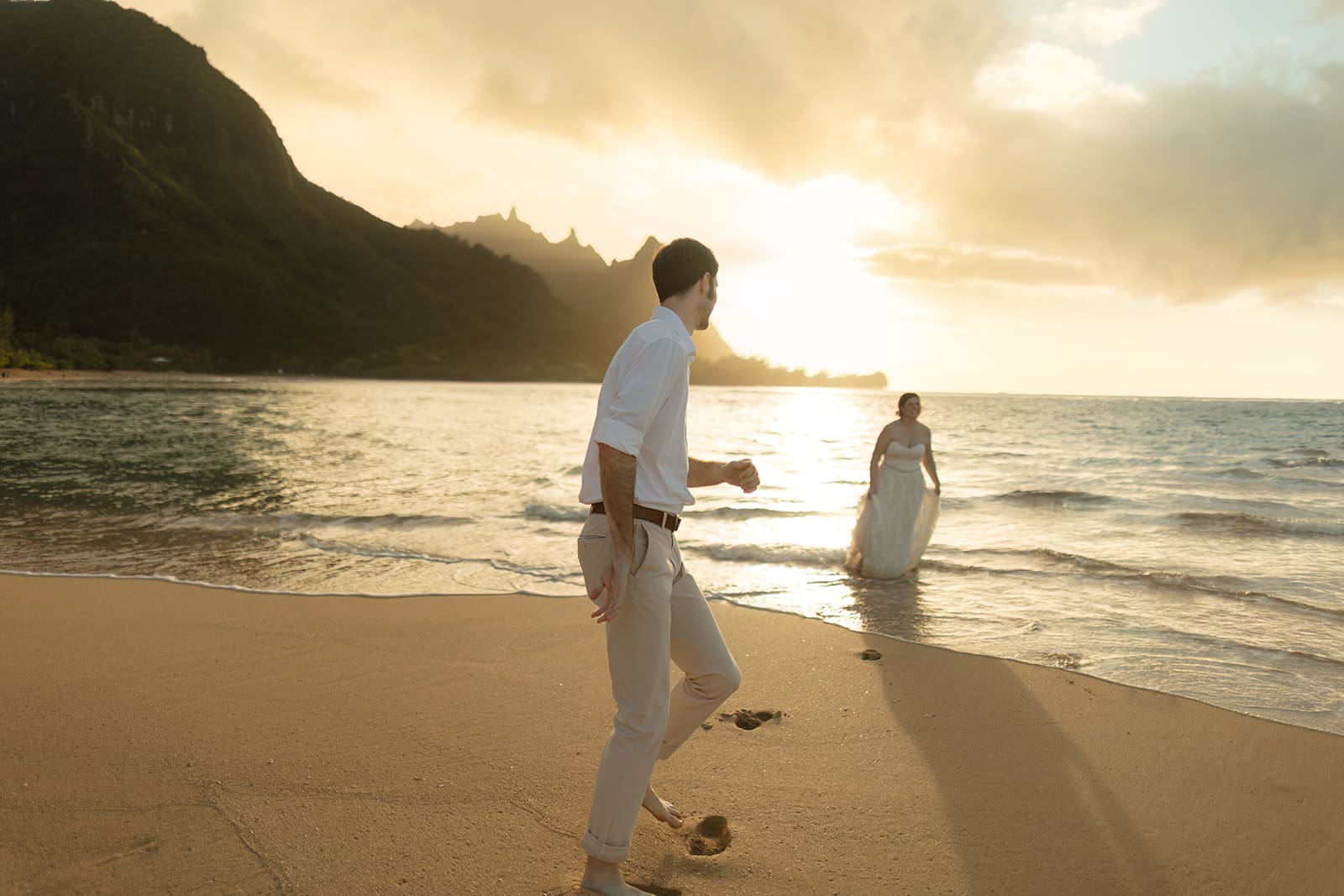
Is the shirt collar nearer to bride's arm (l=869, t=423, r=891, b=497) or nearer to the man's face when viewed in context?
the man's face

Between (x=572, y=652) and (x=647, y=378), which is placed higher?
(x=647, y=378)

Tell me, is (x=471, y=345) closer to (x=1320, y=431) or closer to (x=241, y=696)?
(x=1320, y=431)

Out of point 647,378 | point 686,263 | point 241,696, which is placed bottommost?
point 241,696

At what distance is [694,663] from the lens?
2953mm

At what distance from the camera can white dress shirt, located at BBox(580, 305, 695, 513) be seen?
7.95ft

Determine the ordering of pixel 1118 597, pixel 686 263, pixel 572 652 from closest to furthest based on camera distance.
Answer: pixel 686 263 → pixel 572 652 → pixel 1118 597

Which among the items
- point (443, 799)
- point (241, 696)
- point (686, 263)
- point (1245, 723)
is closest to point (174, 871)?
point (443, 799)

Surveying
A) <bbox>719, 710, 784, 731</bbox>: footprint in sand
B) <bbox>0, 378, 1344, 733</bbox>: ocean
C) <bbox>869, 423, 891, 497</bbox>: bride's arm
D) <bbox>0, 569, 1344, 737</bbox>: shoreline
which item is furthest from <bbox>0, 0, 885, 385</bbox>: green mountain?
<bbox>719, 710, 784, 731</bbox>: footprint in sand

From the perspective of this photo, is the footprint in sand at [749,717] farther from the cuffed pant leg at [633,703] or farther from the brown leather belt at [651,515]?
the brown leather belt at [651,515]

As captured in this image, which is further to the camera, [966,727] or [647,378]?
[966,727]

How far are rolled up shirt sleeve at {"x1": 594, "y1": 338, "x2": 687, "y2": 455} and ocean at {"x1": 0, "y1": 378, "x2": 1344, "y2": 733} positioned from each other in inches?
172

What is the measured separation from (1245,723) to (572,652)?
12.9 ft

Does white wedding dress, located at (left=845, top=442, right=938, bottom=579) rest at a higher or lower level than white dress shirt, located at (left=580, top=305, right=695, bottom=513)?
lower

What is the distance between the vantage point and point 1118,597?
7.92m
